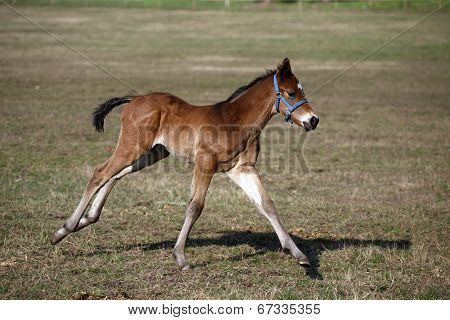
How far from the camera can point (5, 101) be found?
2175 centimetres

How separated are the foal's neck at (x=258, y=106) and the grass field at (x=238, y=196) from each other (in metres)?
1.71

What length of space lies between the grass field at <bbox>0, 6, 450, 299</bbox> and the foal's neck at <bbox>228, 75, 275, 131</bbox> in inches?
67.4

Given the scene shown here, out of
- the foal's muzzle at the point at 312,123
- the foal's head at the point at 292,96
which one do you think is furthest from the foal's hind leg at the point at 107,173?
the foal's muzzle at the point at 312,123

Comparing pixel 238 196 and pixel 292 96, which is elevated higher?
pixel 292 96

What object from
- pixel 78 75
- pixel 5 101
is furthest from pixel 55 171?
pixel 78 75

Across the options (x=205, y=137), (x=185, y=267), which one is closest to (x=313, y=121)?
(x=205, y=137)

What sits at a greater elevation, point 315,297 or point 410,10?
point 410,10

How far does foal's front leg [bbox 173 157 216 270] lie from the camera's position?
26.7 feet

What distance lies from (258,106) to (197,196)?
1301 millimetres

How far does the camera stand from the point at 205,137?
332 inches

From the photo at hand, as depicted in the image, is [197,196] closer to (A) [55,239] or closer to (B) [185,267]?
(B) [185,267]

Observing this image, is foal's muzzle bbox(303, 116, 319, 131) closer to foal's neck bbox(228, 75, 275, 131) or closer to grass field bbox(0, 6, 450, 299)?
foal's neck bbox(228, 75, 275, 131)
